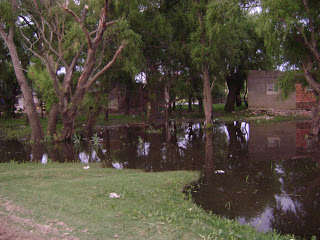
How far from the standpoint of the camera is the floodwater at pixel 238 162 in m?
5.94

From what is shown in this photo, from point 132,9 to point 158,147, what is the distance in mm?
8300

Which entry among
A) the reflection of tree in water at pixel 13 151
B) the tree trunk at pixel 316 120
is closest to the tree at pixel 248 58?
the tree trunk at pixel 316 120

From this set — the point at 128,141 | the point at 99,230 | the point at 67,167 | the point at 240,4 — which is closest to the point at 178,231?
the point at 99,230

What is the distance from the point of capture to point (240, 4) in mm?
14164

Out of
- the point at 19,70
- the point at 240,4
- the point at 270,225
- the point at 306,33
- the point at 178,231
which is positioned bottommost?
the point at 270,225

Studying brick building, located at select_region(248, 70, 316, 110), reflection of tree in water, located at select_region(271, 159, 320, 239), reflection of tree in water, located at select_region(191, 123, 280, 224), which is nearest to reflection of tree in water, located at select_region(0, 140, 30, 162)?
reflection of tree in water, located at select_region(191, 123, 280, 224)

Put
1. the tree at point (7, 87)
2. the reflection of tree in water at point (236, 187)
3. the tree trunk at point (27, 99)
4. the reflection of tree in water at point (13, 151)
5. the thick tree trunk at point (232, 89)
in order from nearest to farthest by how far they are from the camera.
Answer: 1. the reflection of tree in water at point (236, 187)
2. the reflection of tree in water at point (13, 151)
3. the tree trunk at point (27, 99)
4. the tree at point (7, 87)
5. the thick tree trunk at point (232, 89)

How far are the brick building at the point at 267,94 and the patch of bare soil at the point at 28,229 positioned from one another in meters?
23.8

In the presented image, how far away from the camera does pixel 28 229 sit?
4273 mm

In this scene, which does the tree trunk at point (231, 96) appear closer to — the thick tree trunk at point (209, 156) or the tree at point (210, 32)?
the tree at point (210, 32)

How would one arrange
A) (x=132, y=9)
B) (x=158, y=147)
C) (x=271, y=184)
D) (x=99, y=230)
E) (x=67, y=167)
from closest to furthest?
(x=99, y=230)
(x=271, y=184)
(x=67, y=167)
(x=158, y=147)
(x=132, y=9)

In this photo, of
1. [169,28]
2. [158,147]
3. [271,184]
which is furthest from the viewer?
[169,28]

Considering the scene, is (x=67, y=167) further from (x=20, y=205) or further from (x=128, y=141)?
(x=128, y=141)

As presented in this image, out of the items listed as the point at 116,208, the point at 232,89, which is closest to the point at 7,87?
the point at 232,89
